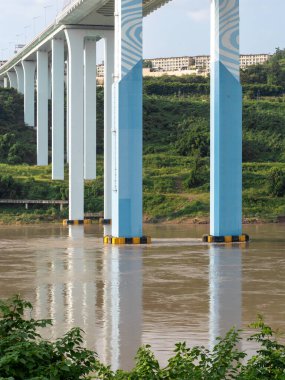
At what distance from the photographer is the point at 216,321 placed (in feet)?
54.0

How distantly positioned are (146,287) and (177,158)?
124ft

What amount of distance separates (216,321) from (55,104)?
37668 millimetres

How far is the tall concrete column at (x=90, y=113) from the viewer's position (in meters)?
52.0

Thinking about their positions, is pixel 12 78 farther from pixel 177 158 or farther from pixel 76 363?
pixel 76 363

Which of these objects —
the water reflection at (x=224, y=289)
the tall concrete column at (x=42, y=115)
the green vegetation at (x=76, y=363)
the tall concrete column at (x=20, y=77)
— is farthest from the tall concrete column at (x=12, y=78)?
the green vegetation at (x=76, y=363)

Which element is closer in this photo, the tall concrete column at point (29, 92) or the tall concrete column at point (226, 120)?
the tall concrete column at point (226, 120)

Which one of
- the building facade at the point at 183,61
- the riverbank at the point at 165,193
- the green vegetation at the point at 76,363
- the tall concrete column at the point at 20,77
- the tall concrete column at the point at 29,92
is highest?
the building facade at the point at 183,61

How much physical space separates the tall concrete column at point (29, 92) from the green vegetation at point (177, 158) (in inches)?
32.4

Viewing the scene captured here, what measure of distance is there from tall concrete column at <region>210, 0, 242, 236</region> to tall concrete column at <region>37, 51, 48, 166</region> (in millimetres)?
28881

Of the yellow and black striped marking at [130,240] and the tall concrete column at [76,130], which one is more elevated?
the tall concrete column at [76,130]

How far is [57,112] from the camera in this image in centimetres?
5253

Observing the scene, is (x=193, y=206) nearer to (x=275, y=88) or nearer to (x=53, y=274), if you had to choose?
(x=53, y=274)

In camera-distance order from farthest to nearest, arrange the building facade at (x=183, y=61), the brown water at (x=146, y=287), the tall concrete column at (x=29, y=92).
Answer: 1. the building facade at (x=183, y=61)
2. the tall concrete column at (x=29, y=92)
3. the brown water at (x=146, y=287)

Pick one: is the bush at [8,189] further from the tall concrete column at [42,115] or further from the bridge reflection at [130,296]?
the bridge reflection at [130,296]
